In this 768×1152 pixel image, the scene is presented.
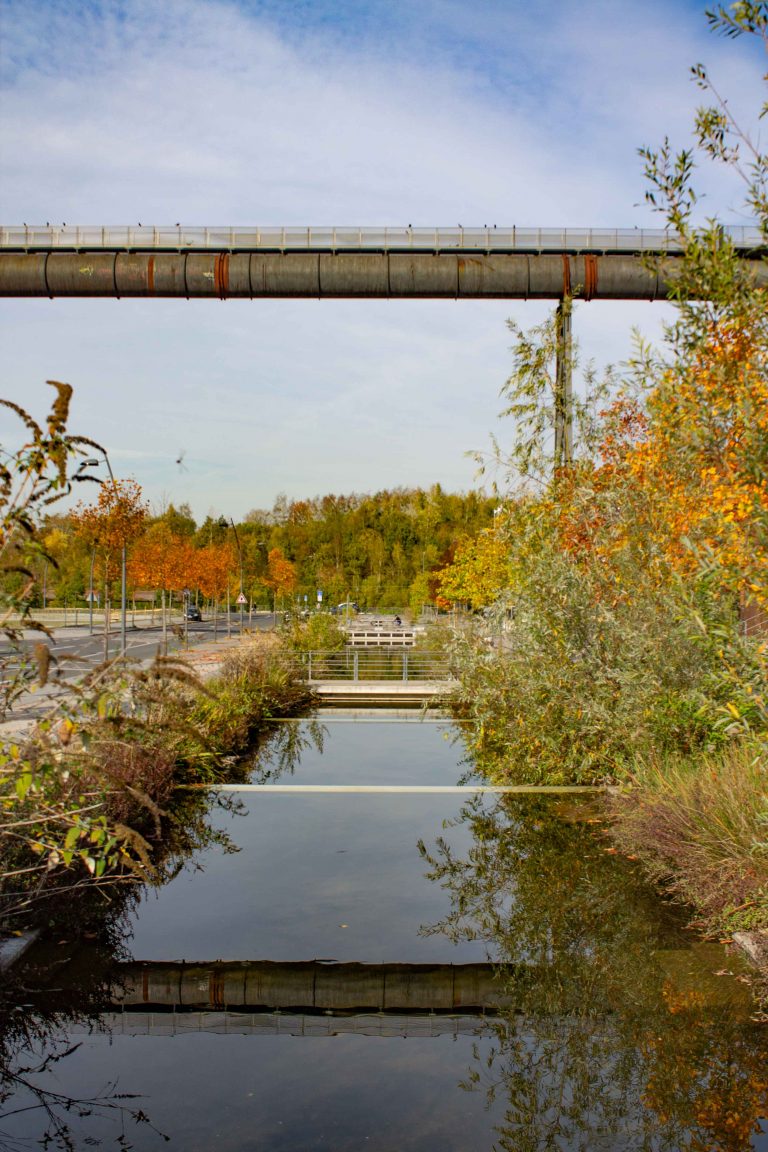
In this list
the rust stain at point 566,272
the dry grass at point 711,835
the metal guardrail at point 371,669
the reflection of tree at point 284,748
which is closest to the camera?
the dry grass at point 711,835

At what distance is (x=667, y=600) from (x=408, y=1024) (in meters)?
3.94

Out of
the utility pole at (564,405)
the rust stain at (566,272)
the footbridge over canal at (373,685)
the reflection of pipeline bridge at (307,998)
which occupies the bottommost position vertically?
the footbridge over canal at (373,685)

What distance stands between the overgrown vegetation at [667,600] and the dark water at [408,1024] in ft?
2.65

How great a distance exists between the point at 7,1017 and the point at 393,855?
3931mm

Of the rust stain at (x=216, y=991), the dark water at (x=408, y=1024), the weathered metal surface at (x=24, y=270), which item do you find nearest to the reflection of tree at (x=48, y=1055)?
the dark water at (x=408, y=1024)

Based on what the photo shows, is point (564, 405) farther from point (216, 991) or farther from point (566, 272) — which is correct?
point (216, 991)

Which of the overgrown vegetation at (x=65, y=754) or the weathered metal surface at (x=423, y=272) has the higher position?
the weathered metal surface at (x=423, y=272)

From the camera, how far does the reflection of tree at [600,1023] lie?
4266mm

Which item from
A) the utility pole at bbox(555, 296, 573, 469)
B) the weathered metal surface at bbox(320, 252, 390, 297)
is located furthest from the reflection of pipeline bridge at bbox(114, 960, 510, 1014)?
the weathered metal surface at bbox(320, 252, 390, 297)

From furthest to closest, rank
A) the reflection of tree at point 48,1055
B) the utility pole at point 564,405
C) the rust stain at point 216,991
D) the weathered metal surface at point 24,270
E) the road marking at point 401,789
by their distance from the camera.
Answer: the weathered metal surface at point 24,270 → the utility pole at point 564,405 → the road marking at point 401,789 → the rust stain at point 216,991 → the reflection of tree at point 48,1055

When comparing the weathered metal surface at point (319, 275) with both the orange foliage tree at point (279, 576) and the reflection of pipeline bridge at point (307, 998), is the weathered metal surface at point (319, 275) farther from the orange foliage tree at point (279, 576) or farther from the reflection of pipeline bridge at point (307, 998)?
the orange foliage tree at point (279, 576)

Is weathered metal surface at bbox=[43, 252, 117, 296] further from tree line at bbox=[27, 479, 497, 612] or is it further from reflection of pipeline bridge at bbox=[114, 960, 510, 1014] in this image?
tree line at bbox=[27, 479, 497, 612]

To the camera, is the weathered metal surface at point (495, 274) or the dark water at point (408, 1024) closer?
the dark water at point (408, 1024)

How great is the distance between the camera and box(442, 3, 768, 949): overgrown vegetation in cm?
527
